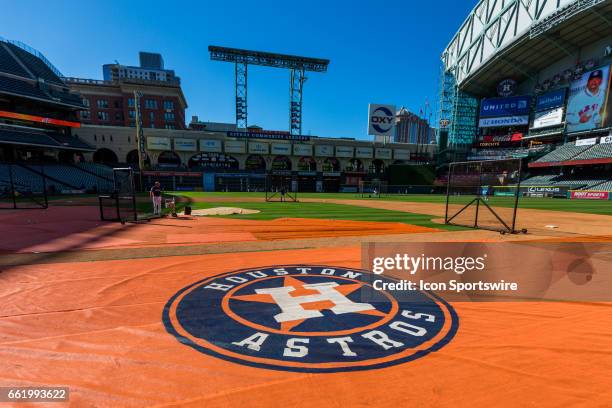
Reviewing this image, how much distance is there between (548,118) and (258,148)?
55573 millimetres

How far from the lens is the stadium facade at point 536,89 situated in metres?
38.7

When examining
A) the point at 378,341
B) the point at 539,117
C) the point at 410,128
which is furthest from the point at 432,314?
the point at 410,128

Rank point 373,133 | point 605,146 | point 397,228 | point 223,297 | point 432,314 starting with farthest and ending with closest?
point 373,133 → point 605,146 → point 397,228 → point 223,297 → point 432,314

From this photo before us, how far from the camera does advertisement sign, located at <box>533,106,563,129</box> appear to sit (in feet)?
154

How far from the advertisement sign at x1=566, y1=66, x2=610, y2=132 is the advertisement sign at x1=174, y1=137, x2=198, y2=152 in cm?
6690

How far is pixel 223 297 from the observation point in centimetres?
414

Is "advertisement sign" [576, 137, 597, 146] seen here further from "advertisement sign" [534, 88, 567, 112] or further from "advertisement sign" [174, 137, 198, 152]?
"advertisement sign" [174, 137, 198, 152]

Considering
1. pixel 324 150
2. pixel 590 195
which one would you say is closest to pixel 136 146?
pixel 324 150

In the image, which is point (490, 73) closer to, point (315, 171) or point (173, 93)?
point (315, 171)

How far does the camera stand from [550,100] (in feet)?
159

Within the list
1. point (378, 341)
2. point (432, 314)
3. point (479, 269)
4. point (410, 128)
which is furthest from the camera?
point (410, 128)

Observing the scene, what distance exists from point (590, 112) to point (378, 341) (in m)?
58.9

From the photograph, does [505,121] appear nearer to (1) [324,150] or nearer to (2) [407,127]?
(1) [324,150]

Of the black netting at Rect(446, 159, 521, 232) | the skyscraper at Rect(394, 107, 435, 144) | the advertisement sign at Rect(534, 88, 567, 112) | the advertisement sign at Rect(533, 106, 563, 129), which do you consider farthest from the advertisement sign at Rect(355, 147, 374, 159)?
the skyscraper at Rect(394, 107, 435, 144)
